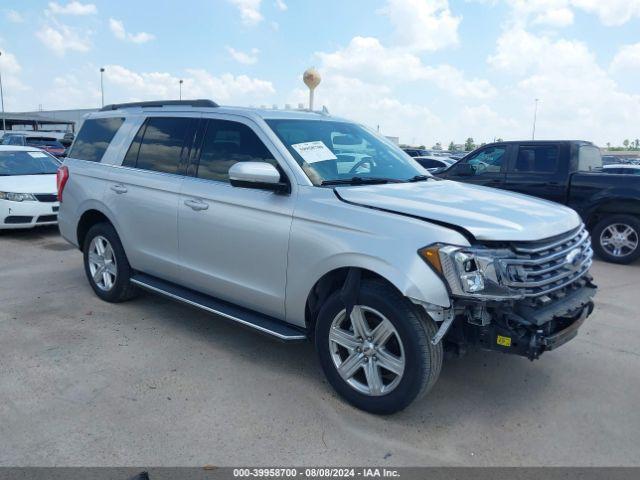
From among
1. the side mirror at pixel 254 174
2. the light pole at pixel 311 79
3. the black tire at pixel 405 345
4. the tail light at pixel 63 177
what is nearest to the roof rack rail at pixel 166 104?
the tail light at pixel 63 177

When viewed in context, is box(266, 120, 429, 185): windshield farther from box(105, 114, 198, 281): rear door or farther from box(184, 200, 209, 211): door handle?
box(105, 114, 198, 281): rear door

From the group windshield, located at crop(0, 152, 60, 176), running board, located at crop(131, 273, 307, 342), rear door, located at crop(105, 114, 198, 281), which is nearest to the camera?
running board, located at crop(131, 273, 307, 342)

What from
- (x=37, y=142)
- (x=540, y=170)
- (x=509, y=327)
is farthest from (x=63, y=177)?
A: (x=37, y=142)

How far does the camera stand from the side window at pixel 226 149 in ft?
13.3

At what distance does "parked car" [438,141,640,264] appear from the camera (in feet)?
26.2

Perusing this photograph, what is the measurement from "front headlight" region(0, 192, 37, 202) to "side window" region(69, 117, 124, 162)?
141 inches

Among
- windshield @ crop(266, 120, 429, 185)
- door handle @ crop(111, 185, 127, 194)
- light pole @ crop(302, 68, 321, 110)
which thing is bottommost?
door handle @ crop(111, 185, 127, 194)

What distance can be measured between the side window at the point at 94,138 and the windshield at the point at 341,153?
217cm

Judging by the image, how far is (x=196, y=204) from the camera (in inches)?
169

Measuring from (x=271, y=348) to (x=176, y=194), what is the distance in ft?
4.95

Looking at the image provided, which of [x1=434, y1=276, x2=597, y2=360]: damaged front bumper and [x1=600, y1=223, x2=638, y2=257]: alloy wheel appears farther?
[x1=600, y1=223, x2=638, y2=257]: alloy wheel

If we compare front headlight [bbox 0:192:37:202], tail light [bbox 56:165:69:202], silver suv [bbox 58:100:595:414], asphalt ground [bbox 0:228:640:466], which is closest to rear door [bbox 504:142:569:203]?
asphalt ground [bbox 0:228:640:466]

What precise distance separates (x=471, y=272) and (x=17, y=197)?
8.26 m

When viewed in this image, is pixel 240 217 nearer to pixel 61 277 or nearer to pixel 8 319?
pixel 8 319
